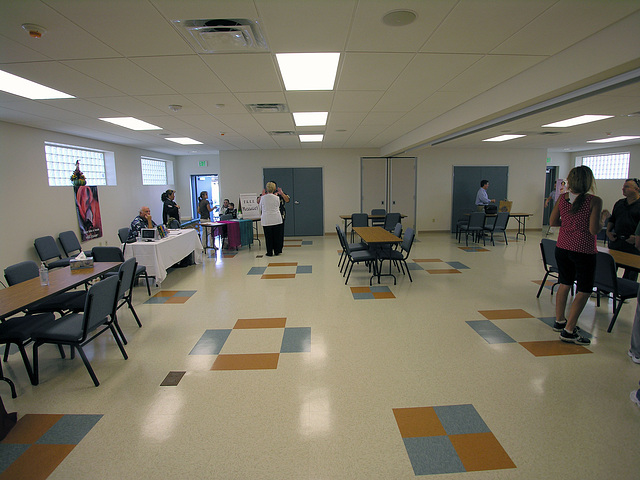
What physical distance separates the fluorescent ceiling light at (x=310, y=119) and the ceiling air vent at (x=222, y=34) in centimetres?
283

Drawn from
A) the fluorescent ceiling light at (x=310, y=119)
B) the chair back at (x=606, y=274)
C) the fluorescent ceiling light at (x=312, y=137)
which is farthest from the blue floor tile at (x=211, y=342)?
the fluorescent ceiling light at (x=312, y=137)

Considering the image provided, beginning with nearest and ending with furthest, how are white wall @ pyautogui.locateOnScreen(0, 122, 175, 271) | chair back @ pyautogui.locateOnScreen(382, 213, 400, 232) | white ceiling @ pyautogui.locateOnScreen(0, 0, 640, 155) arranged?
white ceiling @ pyautogui.locateOnScreen(0, 0, 640, 155) < white wall @ pyautogui.locateOnScreen(0, 122, 175, 271) < chair back @ pyautogui.locateOnScreen(382, 213, 400, 232)

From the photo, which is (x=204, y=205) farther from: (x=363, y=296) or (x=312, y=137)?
(x=363, y=296)

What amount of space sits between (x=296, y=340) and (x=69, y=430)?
77.5 inches

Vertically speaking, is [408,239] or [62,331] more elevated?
[408,239]

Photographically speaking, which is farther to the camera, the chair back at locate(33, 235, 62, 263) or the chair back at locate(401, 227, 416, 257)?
the chair back at locate(33, 235, 62, 263)

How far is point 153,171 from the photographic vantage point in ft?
37.6

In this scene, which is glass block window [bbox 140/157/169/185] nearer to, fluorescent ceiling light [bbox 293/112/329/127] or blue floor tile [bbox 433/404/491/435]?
fluorescent ceiling light [bbox 293/112/329/127]

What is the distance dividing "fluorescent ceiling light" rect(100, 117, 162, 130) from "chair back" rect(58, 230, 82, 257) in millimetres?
2587

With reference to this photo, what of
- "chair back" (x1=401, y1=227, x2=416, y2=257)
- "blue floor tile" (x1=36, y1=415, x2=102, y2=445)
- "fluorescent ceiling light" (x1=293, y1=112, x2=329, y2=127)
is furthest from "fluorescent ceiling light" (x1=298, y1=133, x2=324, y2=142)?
"blue floor tile" (x1=36, y1=415, x2=102, y2=445)

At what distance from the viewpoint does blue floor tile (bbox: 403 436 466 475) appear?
6.30ft

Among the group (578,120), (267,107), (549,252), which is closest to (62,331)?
(267,107)

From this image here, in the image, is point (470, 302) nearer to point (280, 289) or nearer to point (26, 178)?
point (280, 289)

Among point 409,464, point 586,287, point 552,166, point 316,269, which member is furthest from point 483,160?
point 409,464
